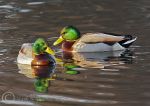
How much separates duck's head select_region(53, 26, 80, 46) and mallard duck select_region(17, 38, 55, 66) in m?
1.75

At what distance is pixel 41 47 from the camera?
15.2 m

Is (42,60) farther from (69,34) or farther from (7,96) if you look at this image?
(7,96)

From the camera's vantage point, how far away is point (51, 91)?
12.6 m

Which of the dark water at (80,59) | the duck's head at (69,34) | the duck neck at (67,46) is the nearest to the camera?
the dark water at (80,59)

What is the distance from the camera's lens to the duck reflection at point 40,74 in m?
13.1

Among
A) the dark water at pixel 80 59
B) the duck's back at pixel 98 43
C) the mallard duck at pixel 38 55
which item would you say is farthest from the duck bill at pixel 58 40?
the mallard duck at pixel 38 55

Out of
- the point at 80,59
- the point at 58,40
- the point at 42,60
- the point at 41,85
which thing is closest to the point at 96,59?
the point at 80,59

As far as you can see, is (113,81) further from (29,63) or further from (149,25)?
(149,25)

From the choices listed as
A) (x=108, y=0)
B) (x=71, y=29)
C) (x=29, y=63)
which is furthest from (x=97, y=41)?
(x=108, y=0)

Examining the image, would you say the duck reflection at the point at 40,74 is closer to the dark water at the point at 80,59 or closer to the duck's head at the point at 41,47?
the dark water at the point at 80,59

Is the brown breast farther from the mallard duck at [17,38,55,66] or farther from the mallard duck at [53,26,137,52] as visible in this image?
the mallard duck at [53,26,137,52]

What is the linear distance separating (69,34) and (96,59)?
178cm

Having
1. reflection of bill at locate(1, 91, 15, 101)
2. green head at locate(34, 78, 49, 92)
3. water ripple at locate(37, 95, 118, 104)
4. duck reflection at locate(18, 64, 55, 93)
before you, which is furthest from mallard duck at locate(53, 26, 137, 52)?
water ripple at locate(37, 95, 118, 104)

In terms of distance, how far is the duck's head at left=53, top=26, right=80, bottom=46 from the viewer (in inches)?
677
